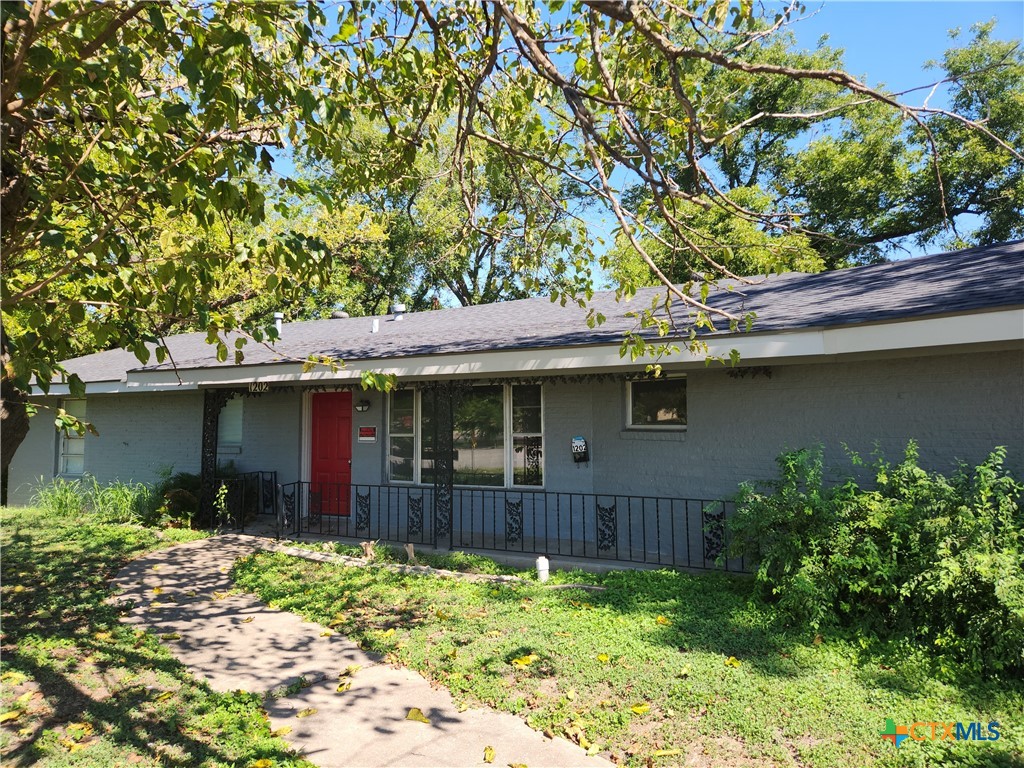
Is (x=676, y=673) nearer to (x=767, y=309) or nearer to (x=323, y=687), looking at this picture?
(x=323, y=687)

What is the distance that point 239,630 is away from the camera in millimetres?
5730

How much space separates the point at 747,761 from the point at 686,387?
500cm

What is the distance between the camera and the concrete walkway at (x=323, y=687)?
3631mm

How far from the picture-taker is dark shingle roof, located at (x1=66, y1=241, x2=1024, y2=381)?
586cm

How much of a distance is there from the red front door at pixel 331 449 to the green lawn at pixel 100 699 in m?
4.27

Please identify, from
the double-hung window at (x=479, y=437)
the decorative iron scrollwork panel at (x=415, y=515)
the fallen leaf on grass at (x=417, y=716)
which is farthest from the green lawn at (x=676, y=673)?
the double-hung window at (x=479, y=437)

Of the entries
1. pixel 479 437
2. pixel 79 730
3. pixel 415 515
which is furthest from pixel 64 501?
pixel 79 730

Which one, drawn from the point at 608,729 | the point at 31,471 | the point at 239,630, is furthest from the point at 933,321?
the point at 31,471

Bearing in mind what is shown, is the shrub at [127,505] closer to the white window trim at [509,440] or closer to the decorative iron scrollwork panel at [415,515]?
the decorative iron scrollwork panel at [415,515]

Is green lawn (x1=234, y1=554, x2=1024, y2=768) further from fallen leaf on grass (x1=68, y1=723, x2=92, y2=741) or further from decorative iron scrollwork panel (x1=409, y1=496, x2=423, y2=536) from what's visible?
decorative iron scrollwork panel (x1=409, y1=496, x2=423, y2=536)

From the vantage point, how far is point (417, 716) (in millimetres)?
4031

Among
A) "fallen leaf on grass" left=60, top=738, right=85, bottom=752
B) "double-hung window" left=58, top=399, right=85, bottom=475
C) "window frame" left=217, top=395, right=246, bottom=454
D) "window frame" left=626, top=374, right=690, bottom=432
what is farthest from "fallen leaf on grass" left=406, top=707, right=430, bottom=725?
"double-hung window" left=58, top=399, right=85, bottom=475

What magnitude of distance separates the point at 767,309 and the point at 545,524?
4.05 metres

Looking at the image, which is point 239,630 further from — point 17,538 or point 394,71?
point 17,538
